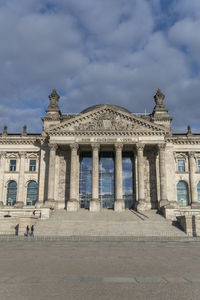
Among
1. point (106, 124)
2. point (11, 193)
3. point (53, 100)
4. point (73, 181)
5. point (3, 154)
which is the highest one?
point (53, 100)

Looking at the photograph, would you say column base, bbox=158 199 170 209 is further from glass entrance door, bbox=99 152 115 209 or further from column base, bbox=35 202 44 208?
column base, bbox=35 202 44 208

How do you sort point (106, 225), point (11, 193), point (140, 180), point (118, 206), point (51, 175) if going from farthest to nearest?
point (11, 193) → point (51, 175) → point (140, 180) → point (118, 206) → point (106, 225)

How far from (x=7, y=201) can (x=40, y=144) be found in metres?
11.8

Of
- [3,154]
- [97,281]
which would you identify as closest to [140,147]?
[3,154]

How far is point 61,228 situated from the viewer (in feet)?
119

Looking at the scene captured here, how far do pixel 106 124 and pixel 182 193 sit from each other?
18.6 meters

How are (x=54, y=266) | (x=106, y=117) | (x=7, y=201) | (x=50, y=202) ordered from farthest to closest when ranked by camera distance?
1. (x=7, y=201)
2. (x=106, y=117)
3. (x=50, y=202)
4. (x=54, y=266)

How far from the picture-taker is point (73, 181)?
157ft

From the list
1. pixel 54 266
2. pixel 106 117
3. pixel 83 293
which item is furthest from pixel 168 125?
pixel 83 293

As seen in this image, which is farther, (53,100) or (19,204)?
(53,100)

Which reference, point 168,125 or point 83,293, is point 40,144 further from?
point 83,293

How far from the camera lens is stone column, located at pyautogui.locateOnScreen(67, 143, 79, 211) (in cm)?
4655

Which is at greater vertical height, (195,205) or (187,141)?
(187,141)

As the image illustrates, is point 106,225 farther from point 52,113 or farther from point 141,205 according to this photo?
point 52,113
